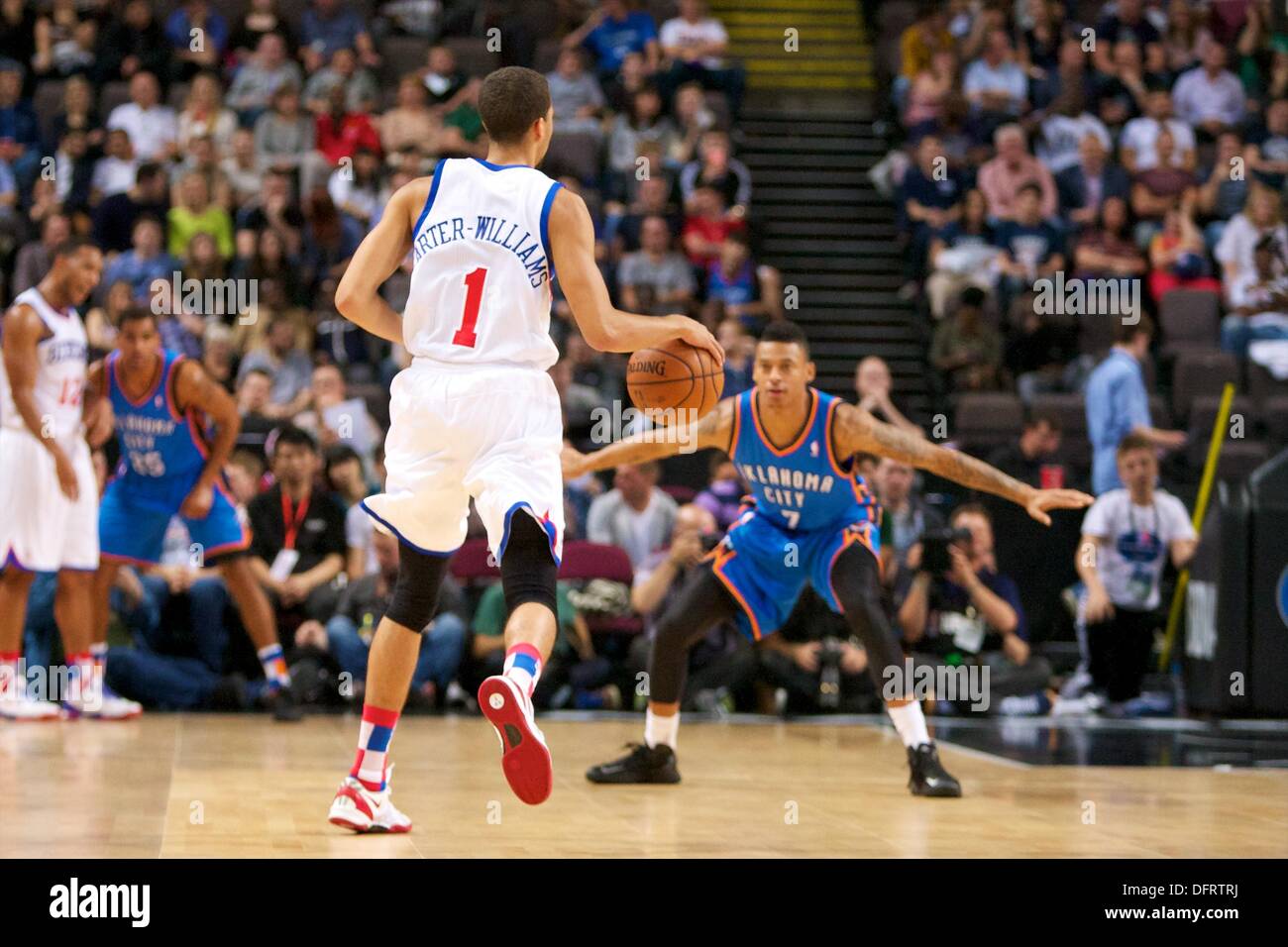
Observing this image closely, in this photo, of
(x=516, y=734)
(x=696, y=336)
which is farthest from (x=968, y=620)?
(x=516, y=734)

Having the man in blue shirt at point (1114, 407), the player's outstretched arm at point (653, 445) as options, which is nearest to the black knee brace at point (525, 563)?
the player's outstretched arm at point (653, 445)

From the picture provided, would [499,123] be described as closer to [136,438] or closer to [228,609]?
[136,438]

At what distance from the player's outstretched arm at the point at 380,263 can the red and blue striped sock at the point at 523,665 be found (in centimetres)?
97

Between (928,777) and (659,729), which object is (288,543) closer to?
(659,729)

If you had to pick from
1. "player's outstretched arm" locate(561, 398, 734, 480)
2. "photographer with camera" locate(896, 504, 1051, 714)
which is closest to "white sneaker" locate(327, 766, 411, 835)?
"player's outstretched arm" locate(561, 398, 734, 480)

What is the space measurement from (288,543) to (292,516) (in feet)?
0.50

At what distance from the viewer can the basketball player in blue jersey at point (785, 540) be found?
23.1 feet

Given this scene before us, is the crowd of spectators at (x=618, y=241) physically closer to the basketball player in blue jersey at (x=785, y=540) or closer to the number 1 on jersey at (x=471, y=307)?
the basketball player in blue jersey at (x=785, y=540)

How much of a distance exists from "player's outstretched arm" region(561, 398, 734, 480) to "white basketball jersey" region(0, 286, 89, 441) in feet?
10.7

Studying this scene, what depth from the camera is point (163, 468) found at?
30.3ft

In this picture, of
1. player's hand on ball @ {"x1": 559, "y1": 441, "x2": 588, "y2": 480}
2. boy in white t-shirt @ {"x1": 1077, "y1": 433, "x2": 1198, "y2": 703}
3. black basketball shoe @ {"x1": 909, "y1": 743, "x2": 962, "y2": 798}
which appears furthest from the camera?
boy in white t-shirt @ {"x1": 1077, "y1": 433, "x2": 1198, "y2": 703}

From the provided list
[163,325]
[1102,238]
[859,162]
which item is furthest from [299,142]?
[1102,238]

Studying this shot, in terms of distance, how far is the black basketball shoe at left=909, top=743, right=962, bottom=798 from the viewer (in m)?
6.79

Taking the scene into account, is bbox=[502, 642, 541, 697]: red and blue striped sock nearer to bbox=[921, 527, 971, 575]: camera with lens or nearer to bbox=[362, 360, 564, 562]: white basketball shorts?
bbox=[362, 360, 564, 562]: white basketball shorts
